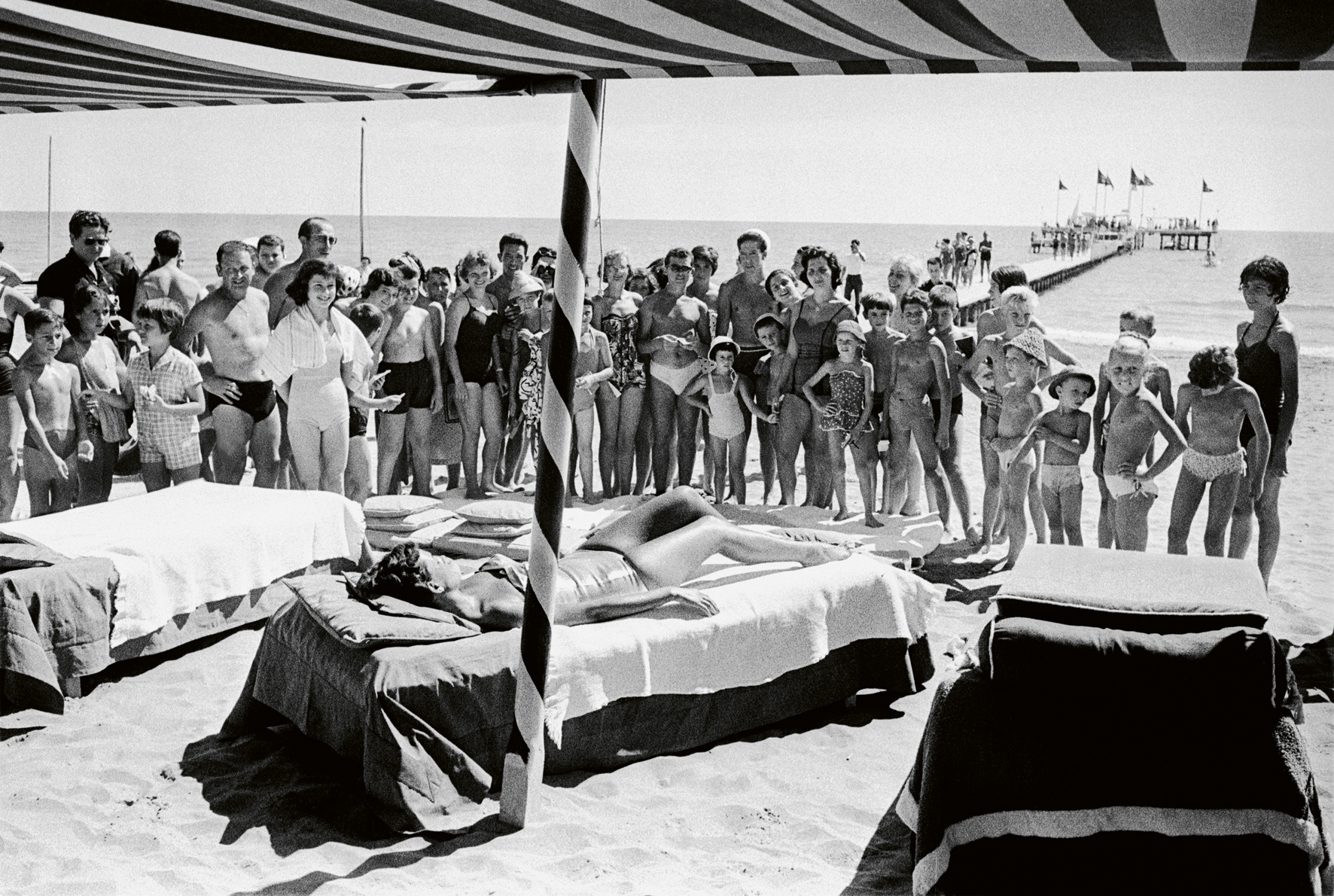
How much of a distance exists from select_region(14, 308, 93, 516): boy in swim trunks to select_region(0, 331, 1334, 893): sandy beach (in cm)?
197

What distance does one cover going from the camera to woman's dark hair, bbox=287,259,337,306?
22.9 feet

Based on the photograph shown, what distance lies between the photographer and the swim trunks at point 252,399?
285 inches

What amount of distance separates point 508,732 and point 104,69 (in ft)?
8.08

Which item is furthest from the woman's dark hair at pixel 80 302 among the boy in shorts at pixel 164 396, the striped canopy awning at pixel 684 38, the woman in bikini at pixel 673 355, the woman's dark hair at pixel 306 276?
the striped canopy awning at pixel 684 38

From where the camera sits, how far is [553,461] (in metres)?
3.86

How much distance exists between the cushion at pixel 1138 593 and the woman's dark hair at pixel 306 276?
176 inches

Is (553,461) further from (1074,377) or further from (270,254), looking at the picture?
(270,254)

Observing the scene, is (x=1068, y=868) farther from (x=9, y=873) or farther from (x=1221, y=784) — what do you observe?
(x=9, y=873)

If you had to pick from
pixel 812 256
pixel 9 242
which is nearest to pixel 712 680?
pixel 812 256

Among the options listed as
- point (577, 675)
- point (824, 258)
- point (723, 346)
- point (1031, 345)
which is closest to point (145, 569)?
point (577, 675)

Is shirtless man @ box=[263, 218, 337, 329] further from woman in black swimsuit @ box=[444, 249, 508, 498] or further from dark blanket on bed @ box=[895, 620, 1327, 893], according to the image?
dark blanket on bed @ box=[895, 620, 1327, 893]

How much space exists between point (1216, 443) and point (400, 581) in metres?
3.90

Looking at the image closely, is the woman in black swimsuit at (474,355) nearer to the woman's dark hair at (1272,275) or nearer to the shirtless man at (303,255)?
the shirtless man at (303,255)

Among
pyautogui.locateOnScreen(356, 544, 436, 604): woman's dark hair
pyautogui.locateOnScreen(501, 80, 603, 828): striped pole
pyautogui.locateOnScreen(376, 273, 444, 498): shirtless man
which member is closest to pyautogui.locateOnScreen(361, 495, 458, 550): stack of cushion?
pyautogui.locateOnScreen(376, 273, 444, 498): shirtless man
